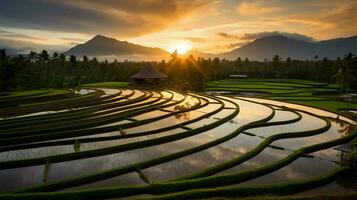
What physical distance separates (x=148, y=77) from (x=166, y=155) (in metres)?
46.2

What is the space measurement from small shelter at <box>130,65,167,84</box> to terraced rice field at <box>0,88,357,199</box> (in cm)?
3139

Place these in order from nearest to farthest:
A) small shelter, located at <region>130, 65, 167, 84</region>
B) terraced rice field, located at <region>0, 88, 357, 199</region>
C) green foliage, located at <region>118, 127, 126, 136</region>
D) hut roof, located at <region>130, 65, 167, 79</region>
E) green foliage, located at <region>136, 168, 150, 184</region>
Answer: terraced rice field, located at <region>0, 88, 357, 199</region>, green foliage, located at <region>136, 168, 150, 184</region>, green foliage, located at <region>118, 127, 126, 136</region>, hut roof, located at <region>130, 65, 167, 79</region>, small shelter, located at <region>130, 65, 167, 84</region>

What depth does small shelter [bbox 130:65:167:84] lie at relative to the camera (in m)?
63.4

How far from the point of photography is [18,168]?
16.4 meters

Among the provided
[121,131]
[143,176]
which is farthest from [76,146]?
[143,176]

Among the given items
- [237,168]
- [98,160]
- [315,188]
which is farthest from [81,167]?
[315,188]

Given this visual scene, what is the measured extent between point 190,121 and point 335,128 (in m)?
13.0

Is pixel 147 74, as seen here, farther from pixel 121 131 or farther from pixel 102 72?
pixel 121 131

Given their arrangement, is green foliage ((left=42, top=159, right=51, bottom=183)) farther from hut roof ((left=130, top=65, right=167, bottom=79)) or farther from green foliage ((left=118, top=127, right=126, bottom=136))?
hut roof ((left=130, top=65, right=167, bottom=79))

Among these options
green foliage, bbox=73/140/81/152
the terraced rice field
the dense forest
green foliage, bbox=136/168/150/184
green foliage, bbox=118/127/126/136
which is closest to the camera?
the terraced rice field

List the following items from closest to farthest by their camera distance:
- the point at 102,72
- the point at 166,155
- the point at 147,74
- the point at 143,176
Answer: the point at 143,176
the point at 166,155
the point at 147,74
the point at 102,72

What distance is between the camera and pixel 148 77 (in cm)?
6297

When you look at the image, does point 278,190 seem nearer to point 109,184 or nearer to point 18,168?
point 109,184

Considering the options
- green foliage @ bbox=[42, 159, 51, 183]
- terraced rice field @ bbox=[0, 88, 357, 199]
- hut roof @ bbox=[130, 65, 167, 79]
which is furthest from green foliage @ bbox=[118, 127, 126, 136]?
hut roof @ bbox=[130, 65, 167, 79]
